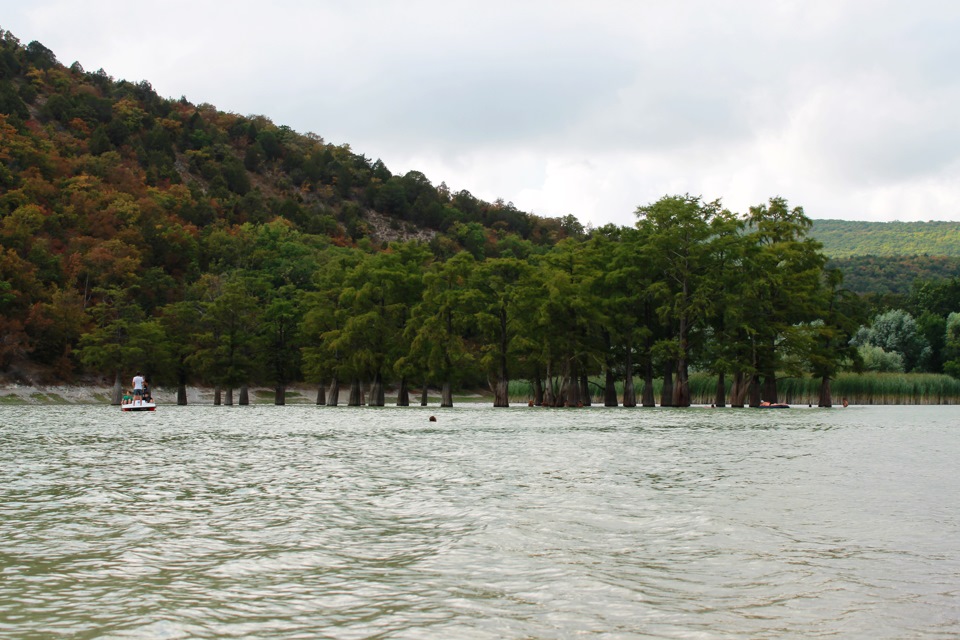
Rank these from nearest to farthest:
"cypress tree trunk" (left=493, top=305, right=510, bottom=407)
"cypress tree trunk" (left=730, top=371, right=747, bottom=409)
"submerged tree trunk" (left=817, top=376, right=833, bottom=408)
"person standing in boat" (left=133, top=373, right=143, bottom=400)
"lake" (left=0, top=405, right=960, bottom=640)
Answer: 1. "lake" (left=0, top=405, right=960, bottom=640)
2. "person standing in boat" (left=133, top=373, right=143, bottom=400)
3. "cypress tree trunk" (left=730, top=371, right=747, bottom=409)
4. "submerged tree trunk" (left=817, top=376, right=833, bottom=408)
5. "cypress tree trunk" (left=493, top=305, right=510, bottom=407)

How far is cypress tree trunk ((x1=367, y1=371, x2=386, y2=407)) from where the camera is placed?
3937 inches

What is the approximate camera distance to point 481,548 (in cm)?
1266

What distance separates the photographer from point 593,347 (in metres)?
91.6

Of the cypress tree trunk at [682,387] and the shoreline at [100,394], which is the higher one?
the cypress tree trunk at [682,387]

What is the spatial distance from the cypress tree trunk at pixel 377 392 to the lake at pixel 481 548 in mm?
72980

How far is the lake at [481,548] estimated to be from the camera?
29.3 feet

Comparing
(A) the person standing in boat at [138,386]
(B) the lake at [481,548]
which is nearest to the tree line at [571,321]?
(A) the person standing in boat at [138,386]

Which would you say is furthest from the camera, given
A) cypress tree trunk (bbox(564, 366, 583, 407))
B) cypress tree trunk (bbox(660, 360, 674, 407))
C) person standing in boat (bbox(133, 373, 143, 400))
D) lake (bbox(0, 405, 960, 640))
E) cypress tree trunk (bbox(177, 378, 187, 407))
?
cypress tree trunk (bbox(177, 378, 187, 407))

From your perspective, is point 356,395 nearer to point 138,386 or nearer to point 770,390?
point 138,386

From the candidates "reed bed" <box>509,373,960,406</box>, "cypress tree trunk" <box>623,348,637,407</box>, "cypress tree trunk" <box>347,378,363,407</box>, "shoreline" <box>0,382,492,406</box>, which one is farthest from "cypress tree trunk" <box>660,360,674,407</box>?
"shoreline" <box>0,382,492,406</box>

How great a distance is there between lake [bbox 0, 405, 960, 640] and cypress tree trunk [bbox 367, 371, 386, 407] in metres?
73.0

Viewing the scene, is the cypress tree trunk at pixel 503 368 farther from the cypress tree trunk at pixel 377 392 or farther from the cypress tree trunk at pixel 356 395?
the cypress tree trunk at pixel 356 395

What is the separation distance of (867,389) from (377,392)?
54703mm

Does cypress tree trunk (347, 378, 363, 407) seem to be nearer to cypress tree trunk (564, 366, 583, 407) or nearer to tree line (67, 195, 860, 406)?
tree line (67, 195, 860, 406)
